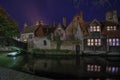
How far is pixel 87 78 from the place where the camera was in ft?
73.4

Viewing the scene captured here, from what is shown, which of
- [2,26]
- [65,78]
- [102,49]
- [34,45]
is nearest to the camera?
[65,78]

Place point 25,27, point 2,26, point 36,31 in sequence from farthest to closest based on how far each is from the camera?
point 25,27, point 36,31, point 2,26

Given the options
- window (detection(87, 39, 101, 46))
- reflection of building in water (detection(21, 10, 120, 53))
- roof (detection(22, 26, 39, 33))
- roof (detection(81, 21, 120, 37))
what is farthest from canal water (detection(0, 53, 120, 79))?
roof (detection(22, 26, 39, 33))

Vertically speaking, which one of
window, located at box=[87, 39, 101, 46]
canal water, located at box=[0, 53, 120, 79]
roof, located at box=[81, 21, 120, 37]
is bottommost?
canal water, located at box=[0, 53, 120, 79]

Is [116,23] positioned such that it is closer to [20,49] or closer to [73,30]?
[73,30]

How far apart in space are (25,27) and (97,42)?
39983mm

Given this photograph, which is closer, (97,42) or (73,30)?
(97,42)

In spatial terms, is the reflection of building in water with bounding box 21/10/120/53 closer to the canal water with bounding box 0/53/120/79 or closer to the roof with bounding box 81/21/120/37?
the roof with bounding box 81/21/120/37

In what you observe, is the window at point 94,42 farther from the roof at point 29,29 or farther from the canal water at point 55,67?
the roof at point 29,29

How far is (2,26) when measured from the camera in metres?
42.4

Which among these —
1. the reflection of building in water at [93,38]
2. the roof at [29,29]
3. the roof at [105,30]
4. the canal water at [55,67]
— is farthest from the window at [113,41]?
the roof at [29,29]

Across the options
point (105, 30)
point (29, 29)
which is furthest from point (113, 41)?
point (29, 29)

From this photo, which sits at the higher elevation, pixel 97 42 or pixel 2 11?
pixel 2 11

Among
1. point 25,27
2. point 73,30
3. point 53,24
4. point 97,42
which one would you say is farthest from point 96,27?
point 25,27
